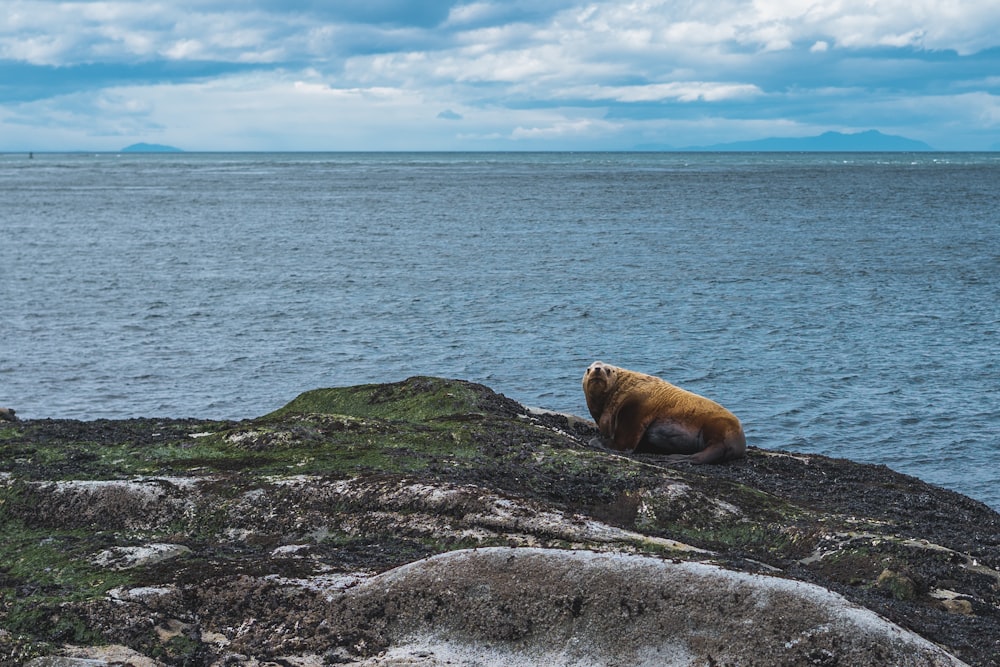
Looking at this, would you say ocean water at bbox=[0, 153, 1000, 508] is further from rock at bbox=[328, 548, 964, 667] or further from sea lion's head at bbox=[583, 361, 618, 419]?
rock at bbox=[328, 548, 964, 667]

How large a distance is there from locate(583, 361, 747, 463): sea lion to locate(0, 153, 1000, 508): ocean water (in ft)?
20.6

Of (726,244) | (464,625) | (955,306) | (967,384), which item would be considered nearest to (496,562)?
(464,625)

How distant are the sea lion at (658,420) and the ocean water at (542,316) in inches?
247

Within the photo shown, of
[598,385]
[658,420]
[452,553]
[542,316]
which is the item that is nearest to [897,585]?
[452,553]

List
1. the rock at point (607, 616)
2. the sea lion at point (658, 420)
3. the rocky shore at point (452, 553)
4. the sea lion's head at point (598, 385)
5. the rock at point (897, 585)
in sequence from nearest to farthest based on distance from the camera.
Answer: the rock at point (607, 616)
the rocky shore at point (452, 553)
the rock at point (897, 585)
the sea lion at point (658, 420)
the sea lion's head at point (598, 385)

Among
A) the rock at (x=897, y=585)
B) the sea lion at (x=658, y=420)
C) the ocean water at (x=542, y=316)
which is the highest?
the rock at (x=897, y=585)

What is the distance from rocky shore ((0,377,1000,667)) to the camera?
710 cm

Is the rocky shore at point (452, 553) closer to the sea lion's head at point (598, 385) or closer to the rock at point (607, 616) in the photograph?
the rock at point (607, 616)

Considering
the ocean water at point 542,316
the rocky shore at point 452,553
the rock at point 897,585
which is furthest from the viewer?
the ocean water at point 542,316

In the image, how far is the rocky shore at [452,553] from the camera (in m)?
7.10

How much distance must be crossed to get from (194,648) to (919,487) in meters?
10.5

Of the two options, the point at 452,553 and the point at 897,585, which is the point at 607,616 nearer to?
the point at 452,553

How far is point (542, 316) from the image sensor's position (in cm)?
3809

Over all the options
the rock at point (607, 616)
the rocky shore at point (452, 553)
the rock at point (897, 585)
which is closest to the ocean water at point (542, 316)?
the rocky shore at point (452, 553)
